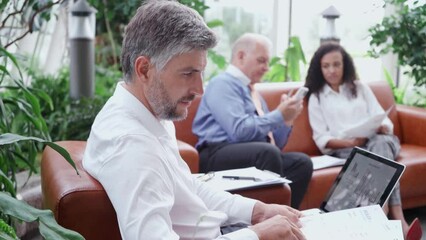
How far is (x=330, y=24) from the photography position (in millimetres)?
4414

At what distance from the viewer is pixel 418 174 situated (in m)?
3.46

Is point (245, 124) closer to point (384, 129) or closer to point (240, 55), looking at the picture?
point (240, 55)

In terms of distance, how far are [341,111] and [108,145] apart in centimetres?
240

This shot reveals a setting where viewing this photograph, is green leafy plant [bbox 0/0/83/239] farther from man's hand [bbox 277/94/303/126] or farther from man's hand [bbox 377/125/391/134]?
man's hand [bbox 377/125/391/134]

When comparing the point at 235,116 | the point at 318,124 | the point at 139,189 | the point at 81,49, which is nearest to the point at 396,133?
the point at 318,124

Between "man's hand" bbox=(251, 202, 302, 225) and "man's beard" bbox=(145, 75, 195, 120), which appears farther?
"man's hand" bbox=(251, 202, 302, 225)

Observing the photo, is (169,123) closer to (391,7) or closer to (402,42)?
(402,42)

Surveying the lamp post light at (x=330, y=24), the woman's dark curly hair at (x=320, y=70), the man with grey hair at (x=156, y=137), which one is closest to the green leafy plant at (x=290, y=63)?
the lamp post light at (x=330, y=24)

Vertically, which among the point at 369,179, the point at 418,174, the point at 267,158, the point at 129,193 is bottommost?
the point at 418,174

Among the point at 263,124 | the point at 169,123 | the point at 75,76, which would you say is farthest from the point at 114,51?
the point at 169,123

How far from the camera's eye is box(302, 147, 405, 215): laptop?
1.85 m

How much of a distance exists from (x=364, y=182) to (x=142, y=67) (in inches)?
33.2

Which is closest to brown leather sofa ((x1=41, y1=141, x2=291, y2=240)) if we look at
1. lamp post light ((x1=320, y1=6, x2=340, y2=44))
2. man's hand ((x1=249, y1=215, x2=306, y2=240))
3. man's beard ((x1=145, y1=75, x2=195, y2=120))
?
man's beard ((x1=145, y1=75, x2=195, y2=120))

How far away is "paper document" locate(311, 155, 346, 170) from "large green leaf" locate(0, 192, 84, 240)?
7.28 feet
